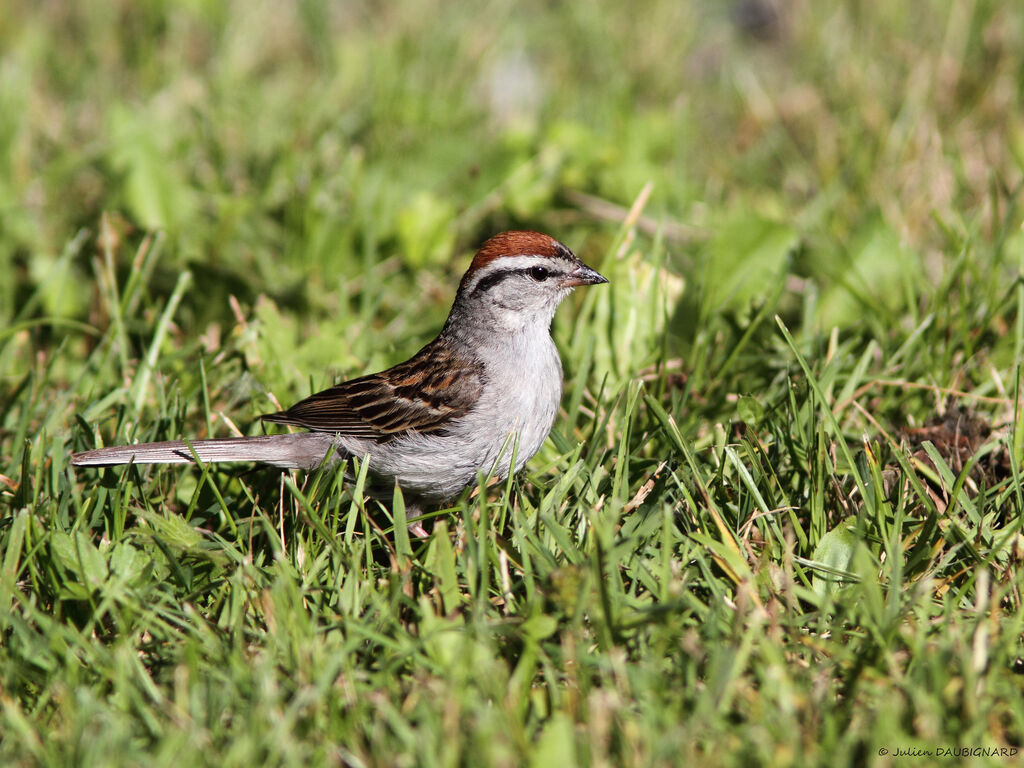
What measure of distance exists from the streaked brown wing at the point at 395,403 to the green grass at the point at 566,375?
1.11 ft

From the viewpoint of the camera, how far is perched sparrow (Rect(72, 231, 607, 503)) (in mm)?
4086

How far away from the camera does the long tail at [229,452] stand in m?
3.85

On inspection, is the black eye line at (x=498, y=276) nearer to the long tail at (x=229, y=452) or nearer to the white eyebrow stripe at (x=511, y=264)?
the white eyebrow stripe at (x=511, y=264)

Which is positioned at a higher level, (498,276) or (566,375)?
(498,276)

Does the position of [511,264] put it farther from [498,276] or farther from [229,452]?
[229,452]

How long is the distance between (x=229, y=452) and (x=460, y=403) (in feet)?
2.92

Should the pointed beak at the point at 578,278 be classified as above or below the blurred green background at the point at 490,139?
below

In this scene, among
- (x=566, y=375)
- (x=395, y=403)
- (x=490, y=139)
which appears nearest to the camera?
(x=395, y=403)

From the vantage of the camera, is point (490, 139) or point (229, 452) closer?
point (229, 452)

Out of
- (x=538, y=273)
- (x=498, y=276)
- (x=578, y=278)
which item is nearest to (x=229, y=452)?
(x=498, y=276)

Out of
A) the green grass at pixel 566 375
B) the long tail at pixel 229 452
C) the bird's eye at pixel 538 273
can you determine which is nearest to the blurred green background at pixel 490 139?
the green grass at pixel 566 375

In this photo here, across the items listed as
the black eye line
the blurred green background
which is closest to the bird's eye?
the black eye line

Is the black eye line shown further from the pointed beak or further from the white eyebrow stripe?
the pointed beak

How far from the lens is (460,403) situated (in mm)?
4207
